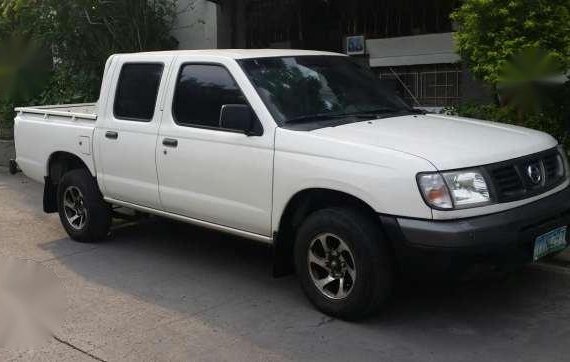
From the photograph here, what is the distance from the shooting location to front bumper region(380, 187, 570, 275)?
3.83 m

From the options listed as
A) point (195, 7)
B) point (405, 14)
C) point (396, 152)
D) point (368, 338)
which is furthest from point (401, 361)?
point (195, 7)

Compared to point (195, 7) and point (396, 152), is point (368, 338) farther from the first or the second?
point (195, 7)

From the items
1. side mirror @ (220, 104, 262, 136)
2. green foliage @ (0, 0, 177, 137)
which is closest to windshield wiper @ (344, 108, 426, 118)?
side mirror @ (220, 104, 262, 136)

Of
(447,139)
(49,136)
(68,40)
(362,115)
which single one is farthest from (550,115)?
(68,40)

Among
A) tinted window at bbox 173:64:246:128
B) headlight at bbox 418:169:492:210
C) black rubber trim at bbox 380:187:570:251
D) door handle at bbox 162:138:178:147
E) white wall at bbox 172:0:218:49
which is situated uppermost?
white wall at bbox 172:0:218:49

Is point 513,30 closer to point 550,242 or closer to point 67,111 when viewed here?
point 550,242

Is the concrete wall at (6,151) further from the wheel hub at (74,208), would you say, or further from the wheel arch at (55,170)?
the wheel hub at (74,208)

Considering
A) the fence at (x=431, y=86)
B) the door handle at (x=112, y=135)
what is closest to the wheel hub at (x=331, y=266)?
the door handle at (x=112, y=135)

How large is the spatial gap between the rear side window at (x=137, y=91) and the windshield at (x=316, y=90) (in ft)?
3.36

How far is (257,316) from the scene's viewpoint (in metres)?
4.63

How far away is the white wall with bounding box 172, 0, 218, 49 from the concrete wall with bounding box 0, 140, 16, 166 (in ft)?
12.0

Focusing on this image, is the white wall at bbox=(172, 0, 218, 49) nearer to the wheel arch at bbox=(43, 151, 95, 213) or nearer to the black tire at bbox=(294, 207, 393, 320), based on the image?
the wheel arch at bbox=(43, 151, 95, 213)

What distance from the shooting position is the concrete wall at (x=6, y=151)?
1230 cm

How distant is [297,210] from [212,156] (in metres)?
0.80
